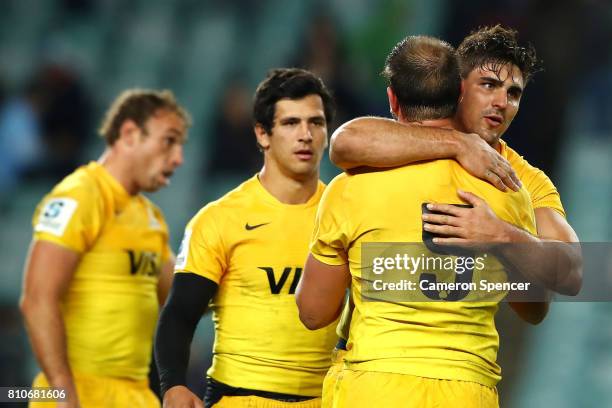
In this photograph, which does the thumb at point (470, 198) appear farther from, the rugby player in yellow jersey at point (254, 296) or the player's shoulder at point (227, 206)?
the player's shoulder at point (227, 206)

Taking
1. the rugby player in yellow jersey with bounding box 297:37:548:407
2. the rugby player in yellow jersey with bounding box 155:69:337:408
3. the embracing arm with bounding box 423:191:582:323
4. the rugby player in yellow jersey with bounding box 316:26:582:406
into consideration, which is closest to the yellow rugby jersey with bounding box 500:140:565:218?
the rugby player in yellow jersey with bounding box 316:26:582:406

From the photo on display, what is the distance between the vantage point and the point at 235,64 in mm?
9375

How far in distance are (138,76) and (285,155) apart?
18.6 feet

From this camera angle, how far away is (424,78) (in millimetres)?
2893

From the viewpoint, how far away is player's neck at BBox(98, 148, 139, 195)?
4.85 meters

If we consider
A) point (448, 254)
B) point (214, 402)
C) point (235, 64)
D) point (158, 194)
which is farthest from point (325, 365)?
point (235, 64)

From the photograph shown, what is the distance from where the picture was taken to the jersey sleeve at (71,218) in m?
4.42

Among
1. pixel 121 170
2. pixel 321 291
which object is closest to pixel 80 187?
pixel 121 170

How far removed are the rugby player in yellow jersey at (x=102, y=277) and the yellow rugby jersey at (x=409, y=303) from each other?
180 cm

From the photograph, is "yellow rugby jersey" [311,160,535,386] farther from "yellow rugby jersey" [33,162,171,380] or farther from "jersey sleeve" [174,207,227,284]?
"yellow rugby jersey" [33,162,171,380]

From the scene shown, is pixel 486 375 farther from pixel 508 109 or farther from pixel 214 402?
pixel 214 402

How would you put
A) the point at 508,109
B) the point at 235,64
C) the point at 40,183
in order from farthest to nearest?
the point at 235,64 → the point at 40,183 → the point at 508,109

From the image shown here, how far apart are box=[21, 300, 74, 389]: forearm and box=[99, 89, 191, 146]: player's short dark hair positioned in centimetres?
108

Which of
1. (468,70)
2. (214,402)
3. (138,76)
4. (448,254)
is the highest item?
(138,76)
